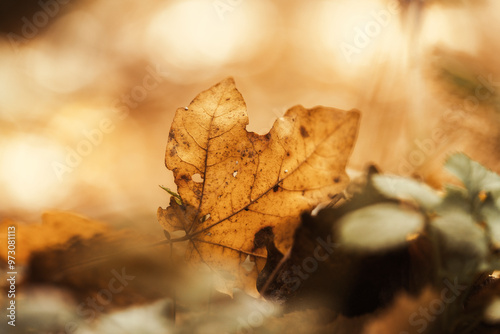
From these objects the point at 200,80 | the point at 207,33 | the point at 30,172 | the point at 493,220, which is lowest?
the point at 493,220

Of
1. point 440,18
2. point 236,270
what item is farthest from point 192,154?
point 440,18

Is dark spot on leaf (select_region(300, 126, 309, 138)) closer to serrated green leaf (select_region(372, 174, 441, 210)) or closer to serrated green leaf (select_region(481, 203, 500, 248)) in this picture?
serrated green leaf (select_region(372, 174, 441, 210))

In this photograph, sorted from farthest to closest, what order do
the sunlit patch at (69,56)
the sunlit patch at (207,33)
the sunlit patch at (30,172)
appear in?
the sunlit patch at (207,33), the sunlit patch at (69,56), the sunlit patch at (30,172)

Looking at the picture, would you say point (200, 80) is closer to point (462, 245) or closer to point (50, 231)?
point (50, 231)

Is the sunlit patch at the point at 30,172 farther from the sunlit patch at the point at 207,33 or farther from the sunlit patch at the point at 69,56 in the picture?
the sunlit patch at the point at 207,33

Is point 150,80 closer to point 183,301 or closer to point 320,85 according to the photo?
point 320,85

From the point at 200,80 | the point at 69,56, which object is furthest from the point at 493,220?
the point at 69,56

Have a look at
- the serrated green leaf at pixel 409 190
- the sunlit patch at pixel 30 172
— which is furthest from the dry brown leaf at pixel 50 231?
the serrated green leaf at pixel 409 190
